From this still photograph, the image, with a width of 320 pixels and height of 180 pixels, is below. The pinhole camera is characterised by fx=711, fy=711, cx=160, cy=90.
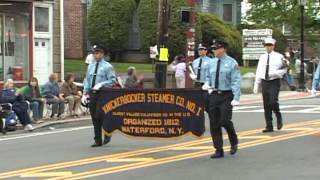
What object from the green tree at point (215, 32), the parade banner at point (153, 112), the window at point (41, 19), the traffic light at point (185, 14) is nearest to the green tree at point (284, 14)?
the green tree at point (215, 32)

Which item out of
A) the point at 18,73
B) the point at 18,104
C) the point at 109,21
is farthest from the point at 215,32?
the point at 18,104

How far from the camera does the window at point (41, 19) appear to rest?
27188mm

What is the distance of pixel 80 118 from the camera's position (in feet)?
66.2

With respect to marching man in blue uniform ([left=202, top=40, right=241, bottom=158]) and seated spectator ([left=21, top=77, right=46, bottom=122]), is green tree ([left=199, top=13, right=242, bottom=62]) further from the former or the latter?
marching man in blue uniform ([left=202, top=40, right=241, bottom=158])

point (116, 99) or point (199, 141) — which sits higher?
point (116, 99)

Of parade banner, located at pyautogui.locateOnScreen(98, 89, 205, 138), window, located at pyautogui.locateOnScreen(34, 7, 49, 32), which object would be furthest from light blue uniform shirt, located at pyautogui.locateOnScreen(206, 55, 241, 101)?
window, located at pyautogui.locateOnScreen(34, 7, 49, 32)

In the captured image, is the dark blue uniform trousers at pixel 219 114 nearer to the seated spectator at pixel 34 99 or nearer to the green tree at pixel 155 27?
the seated spectator at pixel 34 99

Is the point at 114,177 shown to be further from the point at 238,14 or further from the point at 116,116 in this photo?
the point at 238,14

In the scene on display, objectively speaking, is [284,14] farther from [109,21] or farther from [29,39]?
[29,39]

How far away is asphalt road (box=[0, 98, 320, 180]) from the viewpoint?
9969 mm

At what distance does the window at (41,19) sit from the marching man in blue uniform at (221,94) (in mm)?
16693

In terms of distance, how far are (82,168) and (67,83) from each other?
1064 cm

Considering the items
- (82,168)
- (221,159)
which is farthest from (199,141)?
(82,168)

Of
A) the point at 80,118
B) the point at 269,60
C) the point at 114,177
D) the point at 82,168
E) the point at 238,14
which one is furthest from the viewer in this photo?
the point at 238,14
